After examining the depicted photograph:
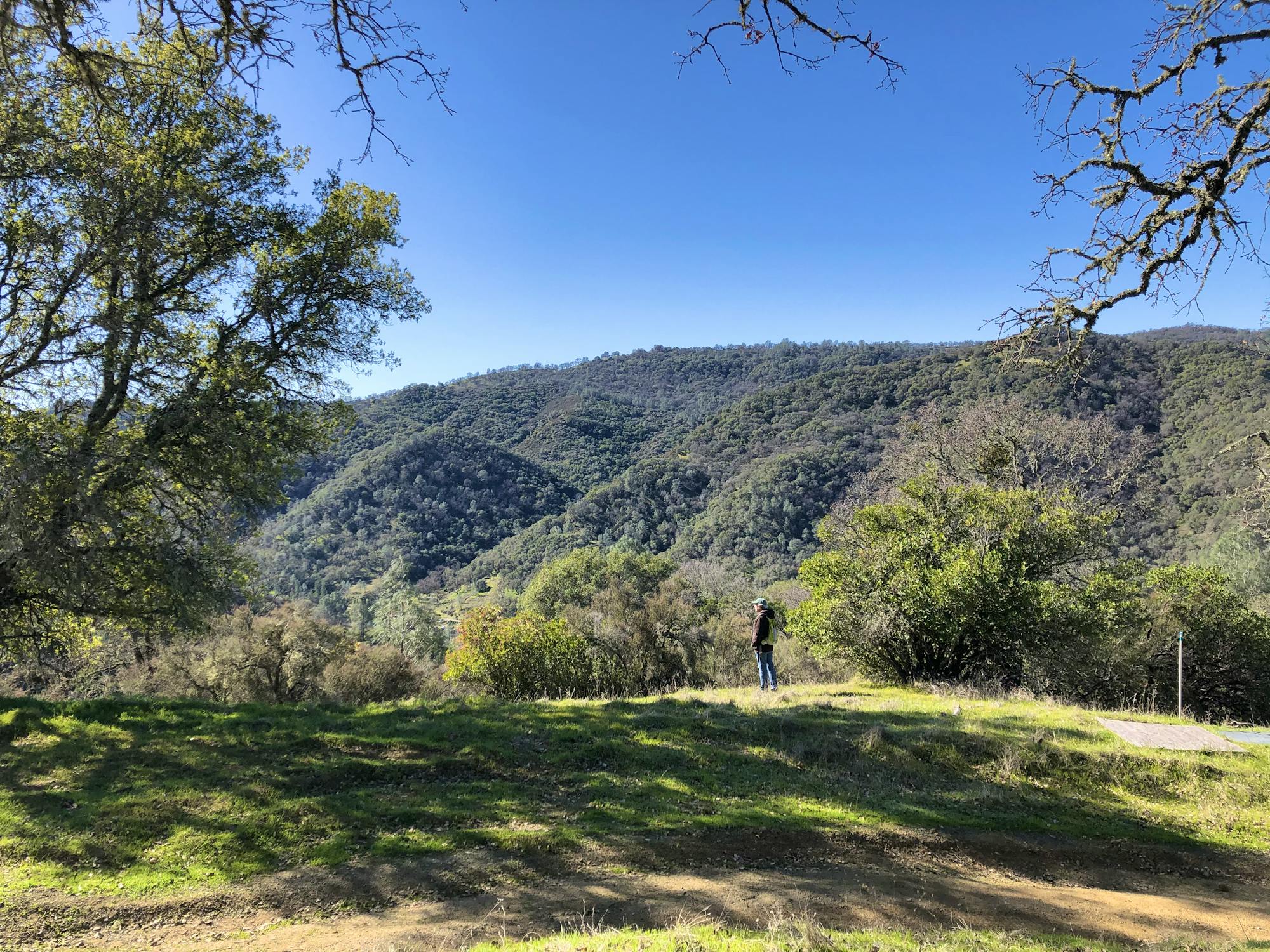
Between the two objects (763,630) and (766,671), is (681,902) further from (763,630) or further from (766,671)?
(766,671)

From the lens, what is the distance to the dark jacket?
13039 millimetres

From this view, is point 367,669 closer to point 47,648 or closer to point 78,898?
point 47,648

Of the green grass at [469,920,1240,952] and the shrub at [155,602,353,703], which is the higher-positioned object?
the green grass at [469,920,1240,952]

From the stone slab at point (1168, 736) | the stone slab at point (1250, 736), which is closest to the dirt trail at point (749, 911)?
the stone slab at point (1168, 736)

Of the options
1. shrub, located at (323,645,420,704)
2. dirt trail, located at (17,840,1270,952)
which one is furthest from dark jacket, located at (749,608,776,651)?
shrub, located at (323,645,420,704)

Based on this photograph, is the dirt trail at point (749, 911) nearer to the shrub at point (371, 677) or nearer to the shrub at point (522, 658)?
the shrub at point (371, 677)

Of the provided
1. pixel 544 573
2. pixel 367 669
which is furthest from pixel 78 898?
pixel 544 573

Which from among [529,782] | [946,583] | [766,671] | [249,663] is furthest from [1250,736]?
[249,663]

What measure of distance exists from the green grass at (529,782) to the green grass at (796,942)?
7.69 ft

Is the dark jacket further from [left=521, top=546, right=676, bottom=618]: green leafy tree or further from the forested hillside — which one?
[left=521, top=546, right=676, bottom=618]: green leafy tree

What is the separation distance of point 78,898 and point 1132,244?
10.1 metres

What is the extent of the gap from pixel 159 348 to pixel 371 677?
13.6 metres

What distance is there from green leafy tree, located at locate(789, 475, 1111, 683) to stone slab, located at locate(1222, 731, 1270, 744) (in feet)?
13.3

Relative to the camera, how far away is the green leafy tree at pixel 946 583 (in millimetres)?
14008
